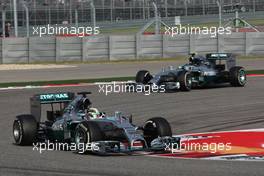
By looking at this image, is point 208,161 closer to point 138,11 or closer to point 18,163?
point 18,163

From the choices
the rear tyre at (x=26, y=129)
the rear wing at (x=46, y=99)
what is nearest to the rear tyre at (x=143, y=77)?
the rear wing at (x=46, y=99)

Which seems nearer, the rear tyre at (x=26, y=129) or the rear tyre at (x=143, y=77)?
the rear tyre at (x=26, y=129)

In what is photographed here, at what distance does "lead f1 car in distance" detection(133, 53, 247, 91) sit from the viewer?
76.2 ft

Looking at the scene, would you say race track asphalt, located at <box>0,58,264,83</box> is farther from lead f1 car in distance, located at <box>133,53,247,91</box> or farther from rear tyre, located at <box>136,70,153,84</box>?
lead f1 car in distance, located at <box>133,53,247,91</box>

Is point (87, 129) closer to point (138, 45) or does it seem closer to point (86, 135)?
point (86, 135)

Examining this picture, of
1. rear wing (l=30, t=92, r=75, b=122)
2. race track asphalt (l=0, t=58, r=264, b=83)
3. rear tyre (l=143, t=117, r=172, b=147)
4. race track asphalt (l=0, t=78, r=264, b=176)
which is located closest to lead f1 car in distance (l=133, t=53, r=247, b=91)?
race track asphalt (l=0, t=78, r=264, b=176)

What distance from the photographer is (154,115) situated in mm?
18016

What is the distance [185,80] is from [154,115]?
537cm

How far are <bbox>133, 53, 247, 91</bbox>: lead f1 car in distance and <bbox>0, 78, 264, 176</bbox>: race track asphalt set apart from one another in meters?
0.30

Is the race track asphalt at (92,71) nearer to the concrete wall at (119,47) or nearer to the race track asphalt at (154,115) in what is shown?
the concrete wall at (119,47)

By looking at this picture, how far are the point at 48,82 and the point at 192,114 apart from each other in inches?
448

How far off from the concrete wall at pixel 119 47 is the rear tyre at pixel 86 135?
24391mm

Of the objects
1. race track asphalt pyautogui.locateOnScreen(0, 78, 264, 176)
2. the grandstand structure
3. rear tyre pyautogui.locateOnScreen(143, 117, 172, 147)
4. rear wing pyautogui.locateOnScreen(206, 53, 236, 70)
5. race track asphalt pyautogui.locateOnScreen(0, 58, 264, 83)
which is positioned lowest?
race track asphalt pyautogui.locateOnScreen(0, 58, 264, 83)

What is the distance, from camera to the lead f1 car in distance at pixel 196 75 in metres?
23.2
